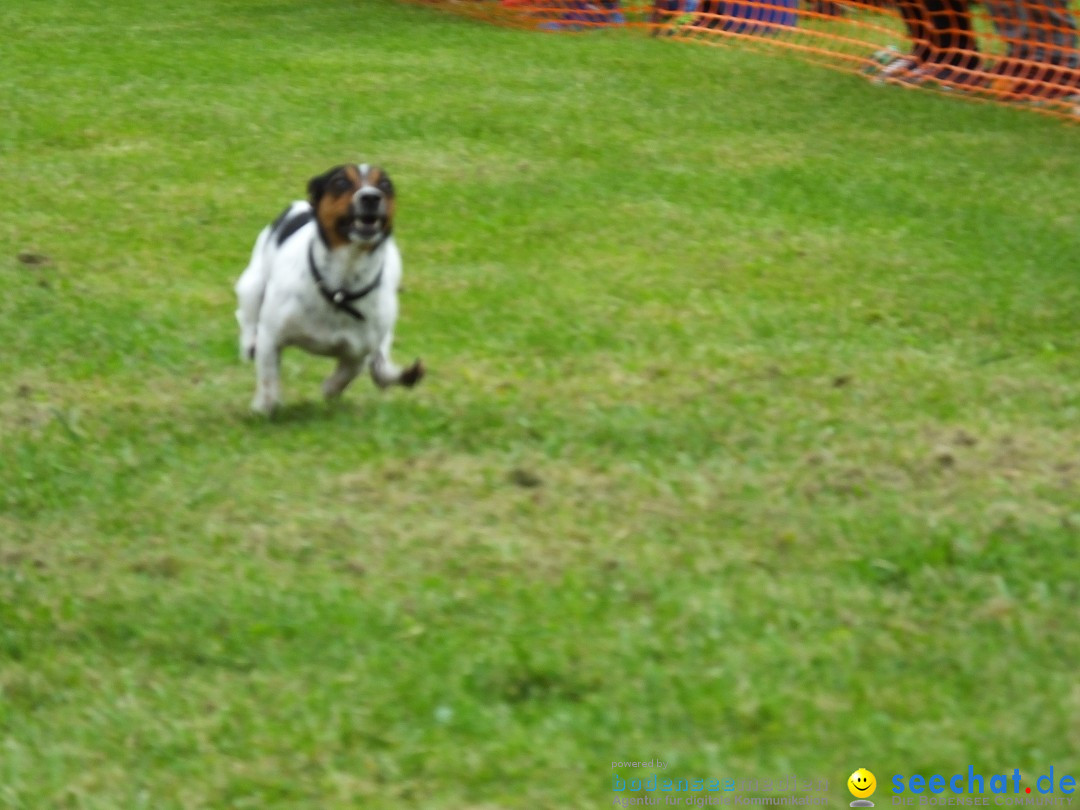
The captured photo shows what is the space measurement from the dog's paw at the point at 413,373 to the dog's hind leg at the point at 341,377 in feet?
0.63

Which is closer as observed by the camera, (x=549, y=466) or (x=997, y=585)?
(x=997, y=585)

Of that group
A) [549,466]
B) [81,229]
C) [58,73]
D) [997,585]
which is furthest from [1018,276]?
[58,73]

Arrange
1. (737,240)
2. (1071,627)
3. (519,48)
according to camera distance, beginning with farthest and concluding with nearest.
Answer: (519,48)
(737,240)
(1071,627)

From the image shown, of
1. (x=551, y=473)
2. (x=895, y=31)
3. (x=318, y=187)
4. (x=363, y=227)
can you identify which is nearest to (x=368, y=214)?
(x=363, y=227)

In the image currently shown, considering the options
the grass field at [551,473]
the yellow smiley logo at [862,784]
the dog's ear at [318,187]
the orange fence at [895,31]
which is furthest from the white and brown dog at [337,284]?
the orange fence at [895,31]

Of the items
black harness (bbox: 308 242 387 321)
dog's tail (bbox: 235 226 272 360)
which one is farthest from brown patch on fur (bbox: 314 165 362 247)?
dog's tail (bbox: 235 226 272 360)

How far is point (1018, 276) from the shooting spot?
10.4m

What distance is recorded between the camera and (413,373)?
314 inches

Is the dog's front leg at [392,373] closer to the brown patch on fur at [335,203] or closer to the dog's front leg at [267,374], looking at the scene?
the dog's front leg at [267,374]

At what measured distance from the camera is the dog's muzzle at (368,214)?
285 inches

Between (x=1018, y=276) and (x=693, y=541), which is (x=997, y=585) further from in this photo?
(x=1018, y=276)

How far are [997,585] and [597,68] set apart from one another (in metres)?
11.6

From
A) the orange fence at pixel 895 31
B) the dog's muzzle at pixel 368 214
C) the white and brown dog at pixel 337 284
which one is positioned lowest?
the orange fence at pixel 895 31

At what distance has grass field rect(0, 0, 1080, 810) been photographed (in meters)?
5.02
